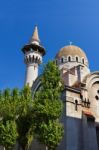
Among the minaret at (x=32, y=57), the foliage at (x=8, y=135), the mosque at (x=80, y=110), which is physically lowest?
the foliage at (x=8, y=135)

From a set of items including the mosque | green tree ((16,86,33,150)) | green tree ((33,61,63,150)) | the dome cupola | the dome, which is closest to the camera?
green tree ((33,61,63,150))

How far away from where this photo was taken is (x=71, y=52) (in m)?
31.8

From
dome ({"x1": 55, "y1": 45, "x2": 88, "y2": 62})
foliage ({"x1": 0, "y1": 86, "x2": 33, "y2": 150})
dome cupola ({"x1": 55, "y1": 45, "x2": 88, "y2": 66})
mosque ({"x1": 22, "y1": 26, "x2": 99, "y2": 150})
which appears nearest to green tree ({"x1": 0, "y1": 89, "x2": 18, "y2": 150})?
foliage ({"x1": 0, "y1": 86, "x2": 33, "y2": 150})

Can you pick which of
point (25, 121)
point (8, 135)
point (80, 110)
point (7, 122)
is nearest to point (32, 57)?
point (80, 110)

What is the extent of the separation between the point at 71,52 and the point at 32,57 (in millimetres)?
4900

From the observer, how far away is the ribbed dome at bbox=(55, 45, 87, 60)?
31802mm

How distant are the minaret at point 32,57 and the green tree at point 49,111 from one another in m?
12.6

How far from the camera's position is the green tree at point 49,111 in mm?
15508

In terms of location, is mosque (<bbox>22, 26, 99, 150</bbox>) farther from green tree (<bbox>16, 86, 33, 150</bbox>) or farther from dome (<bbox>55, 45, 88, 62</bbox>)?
dome (<bbox>55, 45, 88, 62</bbox>)

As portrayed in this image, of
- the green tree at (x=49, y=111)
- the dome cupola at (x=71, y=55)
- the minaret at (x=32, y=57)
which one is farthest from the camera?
the dome cupola at (x=71, y=55)

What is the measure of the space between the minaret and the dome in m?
2.54

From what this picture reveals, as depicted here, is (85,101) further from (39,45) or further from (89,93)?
(39,45)

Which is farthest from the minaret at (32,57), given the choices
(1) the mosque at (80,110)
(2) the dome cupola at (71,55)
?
(1) the mosque at (80,110)

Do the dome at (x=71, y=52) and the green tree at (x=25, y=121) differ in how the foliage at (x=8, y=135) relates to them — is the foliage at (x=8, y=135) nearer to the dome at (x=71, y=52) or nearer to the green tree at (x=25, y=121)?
the green tree at (x=25, y=121)
